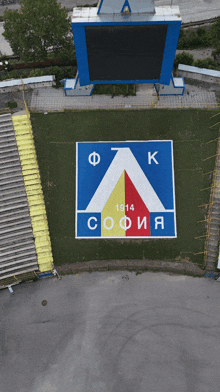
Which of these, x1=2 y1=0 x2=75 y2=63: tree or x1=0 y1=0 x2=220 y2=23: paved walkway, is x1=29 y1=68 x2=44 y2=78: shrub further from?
x1=0 y1=0 x2=220 y2=23: paved walkway

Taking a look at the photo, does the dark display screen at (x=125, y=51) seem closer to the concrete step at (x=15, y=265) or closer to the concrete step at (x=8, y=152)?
the concrete step at (x=8, y=152)

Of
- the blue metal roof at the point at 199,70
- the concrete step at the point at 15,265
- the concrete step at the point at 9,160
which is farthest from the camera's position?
the blue metal roof at the point at 199,70

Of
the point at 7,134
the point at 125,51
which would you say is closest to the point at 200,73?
the point at 125,51

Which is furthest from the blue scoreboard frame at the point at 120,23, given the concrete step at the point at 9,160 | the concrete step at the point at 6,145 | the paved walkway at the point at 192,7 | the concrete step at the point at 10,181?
the paved walkway at the point at 192,7

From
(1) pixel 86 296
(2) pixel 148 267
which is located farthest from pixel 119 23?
(1) pixel 86 296

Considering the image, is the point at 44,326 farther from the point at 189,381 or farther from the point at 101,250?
the point at 189,381

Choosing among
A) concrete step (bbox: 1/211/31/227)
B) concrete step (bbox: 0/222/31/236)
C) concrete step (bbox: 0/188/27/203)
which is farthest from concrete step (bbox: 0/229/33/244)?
concrete step (bbox: 0/188/27/203)

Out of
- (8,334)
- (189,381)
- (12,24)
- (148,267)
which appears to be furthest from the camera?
(12,24)

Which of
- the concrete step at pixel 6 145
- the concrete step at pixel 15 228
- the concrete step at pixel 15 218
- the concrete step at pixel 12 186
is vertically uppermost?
the concrete step at pixel 6 145
